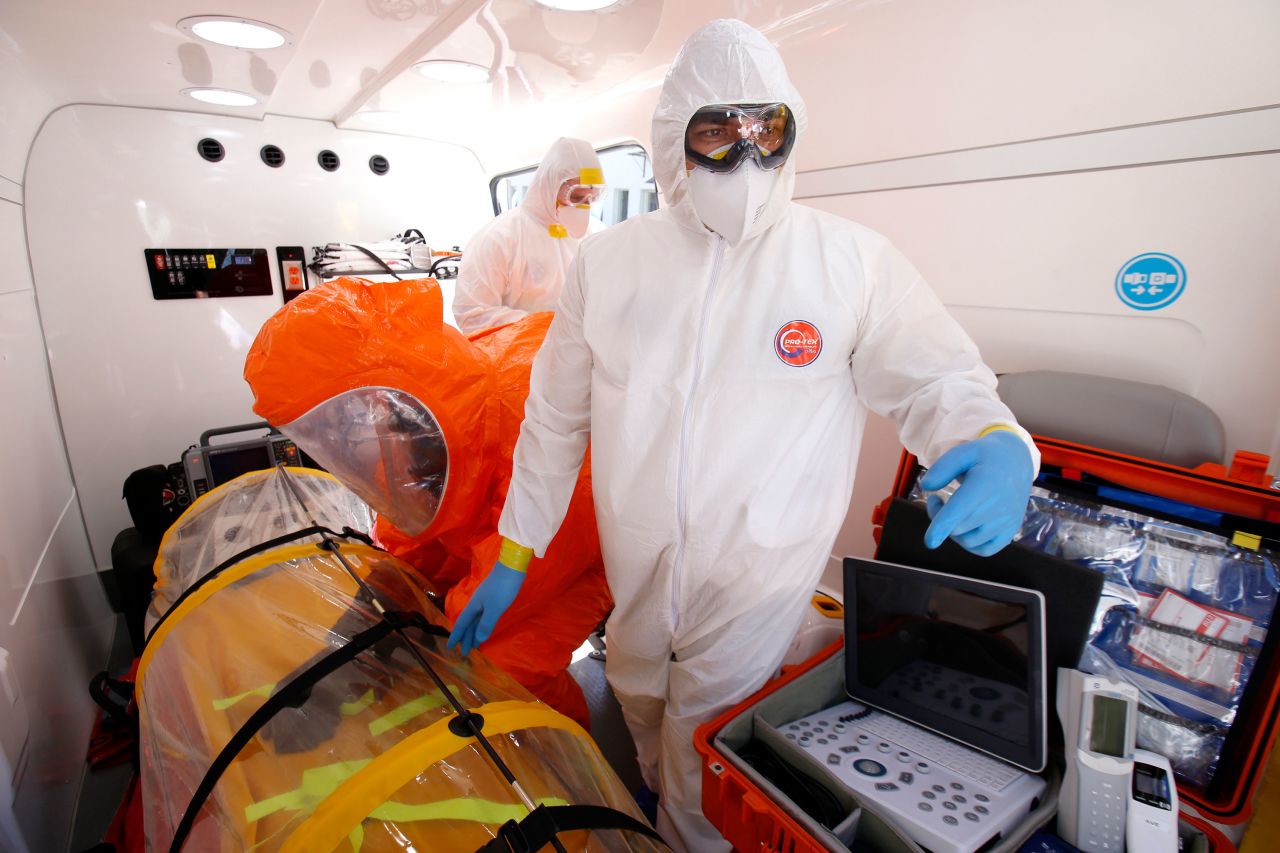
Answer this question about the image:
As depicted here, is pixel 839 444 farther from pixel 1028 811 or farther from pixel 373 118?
pixel 373 118

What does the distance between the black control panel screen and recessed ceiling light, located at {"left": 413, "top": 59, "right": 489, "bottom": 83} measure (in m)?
1.87

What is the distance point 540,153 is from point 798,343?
3.46 meters

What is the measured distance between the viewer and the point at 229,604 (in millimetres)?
1403

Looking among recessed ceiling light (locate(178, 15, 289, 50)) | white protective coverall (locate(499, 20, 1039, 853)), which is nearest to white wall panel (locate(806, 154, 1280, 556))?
white protective coverall (locate(499, 20, 1039, 853))

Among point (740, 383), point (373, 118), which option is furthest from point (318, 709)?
point (373, 118)

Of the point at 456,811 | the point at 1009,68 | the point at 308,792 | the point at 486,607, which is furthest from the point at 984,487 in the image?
the point at 1009,68

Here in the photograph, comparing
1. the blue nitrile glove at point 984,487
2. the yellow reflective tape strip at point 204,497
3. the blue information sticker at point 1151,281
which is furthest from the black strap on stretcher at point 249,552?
the blue information sticker at point 1151,281

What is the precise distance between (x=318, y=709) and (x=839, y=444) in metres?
1.17

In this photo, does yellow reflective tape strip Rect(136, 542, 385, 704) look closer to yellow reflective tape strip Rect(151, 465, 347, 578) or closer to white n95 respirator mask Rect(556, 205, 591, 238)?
yellow reflective tape strip Rect(151, 465, 347, 578)

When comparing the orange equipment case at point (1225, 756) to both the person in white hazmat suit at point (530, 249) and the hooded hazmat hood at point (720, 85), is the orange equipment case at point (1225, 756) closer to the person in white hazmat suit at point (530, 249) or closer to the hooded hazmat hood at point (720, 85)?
the hooded hazmat hood at point (720, 85)

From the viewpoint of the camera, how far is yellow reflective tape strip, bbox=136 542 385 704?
4.61 feet

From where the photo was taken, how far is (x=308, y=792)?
36.5 inches

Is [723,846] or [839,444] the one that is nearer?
[839,444]

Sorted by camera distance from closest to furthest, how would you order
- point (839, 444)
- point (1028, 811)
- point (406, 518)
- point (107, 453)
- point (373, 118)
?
point (1028, 811) < point (839, 444) < point (406, 518) < point (107, 453) < point (373, 118)
